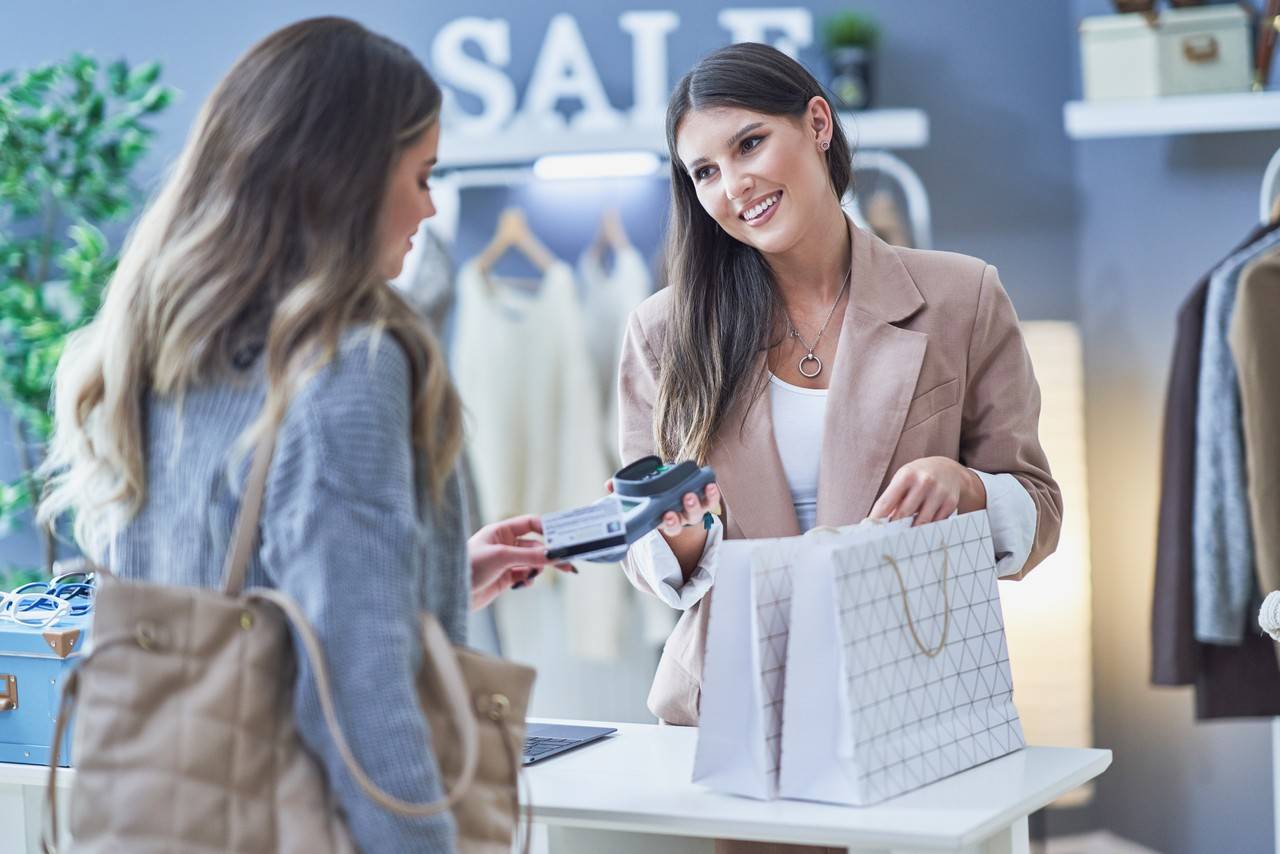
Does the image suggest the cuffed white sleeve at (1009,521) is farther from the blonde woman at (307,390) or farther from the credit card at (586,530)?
the blonde woman at (307,390)

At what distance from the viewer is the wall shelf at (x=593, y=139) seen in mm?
3422

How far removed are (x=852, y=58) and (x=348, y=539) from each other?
274cm

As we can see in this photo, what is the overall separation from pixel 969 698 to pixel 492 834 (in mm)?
597

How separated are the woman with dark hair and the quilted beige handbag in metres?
0.74

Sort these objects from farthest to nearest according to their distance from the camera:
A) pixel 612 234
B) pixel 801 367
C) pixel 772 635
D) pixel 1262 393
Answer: pixel 612 234
pixel 1262 393
pixel 801 367
pixel 772 635

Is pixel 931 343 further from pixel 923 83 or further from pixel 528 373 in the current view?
pixel 923 83

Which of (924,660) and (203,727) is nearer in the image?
(203,727)

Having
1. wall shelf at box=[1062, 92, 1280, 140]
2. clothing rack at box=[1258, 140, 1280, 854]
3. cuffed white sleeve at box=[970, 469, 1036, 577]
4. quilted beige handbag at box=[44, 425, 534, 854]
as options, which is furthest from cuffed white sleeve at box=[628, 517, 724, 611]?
wall shelf at box=[1062, 92, 1280, 140]

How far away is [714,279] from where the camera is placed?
202cm

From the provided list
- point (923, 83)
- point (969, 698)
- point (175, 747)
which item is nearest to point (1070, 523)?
point (923, 83)

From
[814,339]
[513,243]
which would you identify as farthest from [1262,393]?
[513,243]

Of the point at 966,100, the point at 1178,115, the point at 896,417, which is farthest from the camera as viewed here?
the point at 966,100

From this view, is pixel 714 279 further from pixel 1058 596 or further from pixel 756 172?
pixel 1058 596

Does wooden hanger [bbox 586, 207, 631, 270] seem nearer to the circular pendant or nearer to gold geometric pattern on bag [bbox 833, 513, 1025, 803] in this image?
the circular pendant
